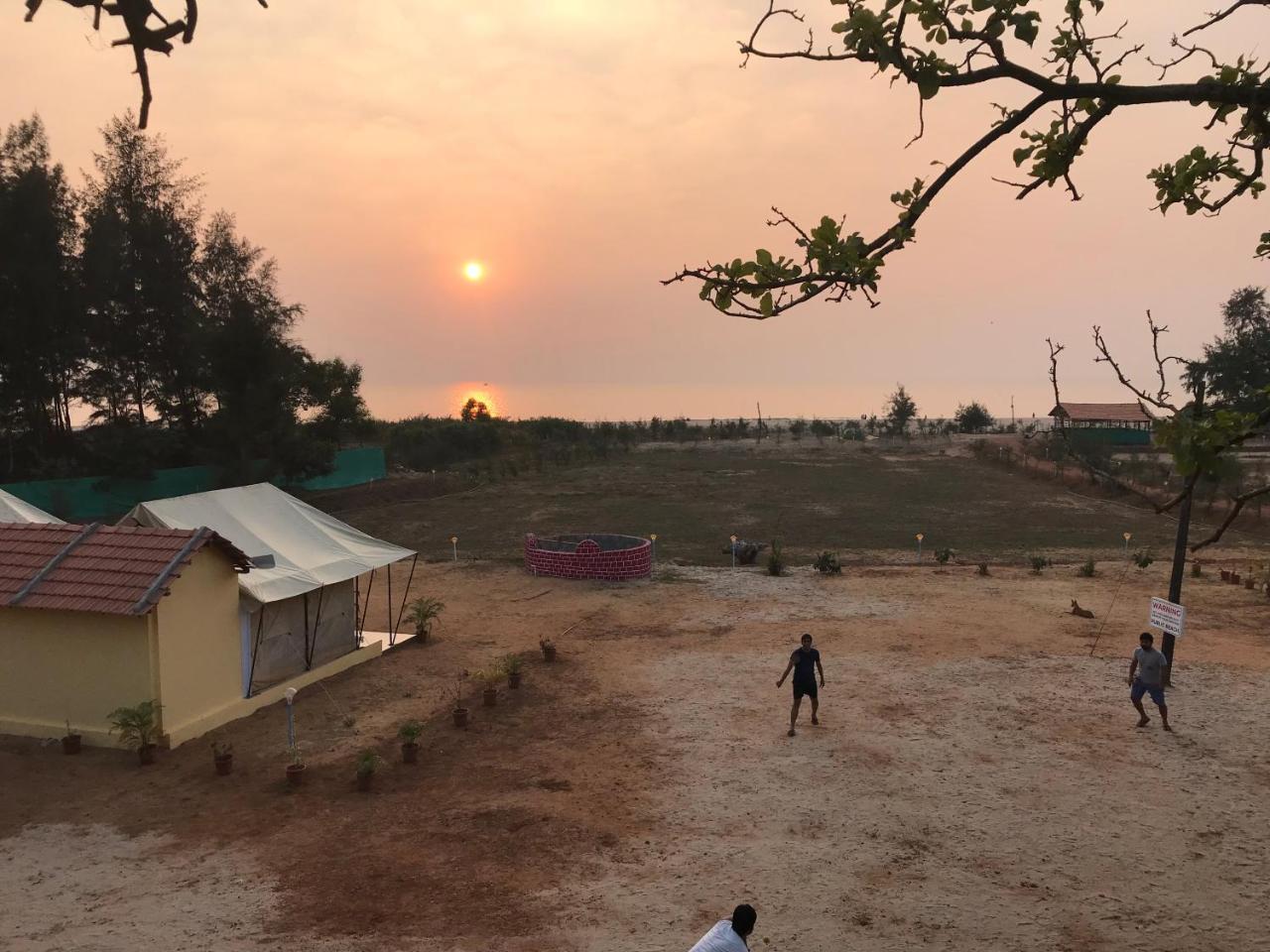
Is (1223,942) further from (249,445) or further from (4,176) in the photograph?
(4,176)

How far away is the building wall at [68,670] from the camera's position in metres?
11.6

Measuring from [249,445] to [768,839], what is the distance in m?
31.3

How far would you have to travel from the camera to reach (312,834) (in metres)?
9.25

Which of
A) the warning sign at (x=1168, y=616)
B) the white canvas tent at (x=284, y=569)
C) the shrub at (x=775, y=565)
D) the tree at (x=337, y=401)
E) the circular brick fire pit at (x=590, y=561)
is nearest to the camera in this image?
the warning sign at (x=1168, y=616)

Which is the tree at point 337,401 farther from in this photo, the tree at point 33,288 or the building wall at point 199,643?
the building wall at point 199,643

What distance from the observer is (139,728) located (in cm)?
1118

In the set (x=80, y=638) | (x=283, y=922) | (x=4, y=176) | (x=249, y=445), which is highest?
(x=4, y=176)

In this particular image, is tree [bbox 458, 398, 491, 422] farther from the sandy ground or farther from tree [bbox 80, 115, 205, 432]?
the sandy ground

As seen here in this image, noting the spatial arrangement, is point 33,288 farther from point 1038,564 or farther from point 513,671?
point 1038,564

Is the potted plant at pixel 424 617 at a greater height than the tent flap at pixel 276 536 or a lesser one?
lesser

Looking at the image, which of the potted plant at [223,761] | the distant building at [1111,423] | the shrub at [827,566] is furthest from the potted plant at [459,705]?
→ the distant building at [1111,423]

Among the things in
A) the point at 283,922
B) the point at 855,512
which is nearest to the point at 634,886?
the point at 283,922

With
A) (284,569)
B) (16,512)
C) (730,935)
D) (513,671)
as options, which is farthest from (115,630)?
(730,935)

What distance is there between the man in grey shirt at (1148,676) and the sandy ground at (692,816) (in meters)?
0.37
